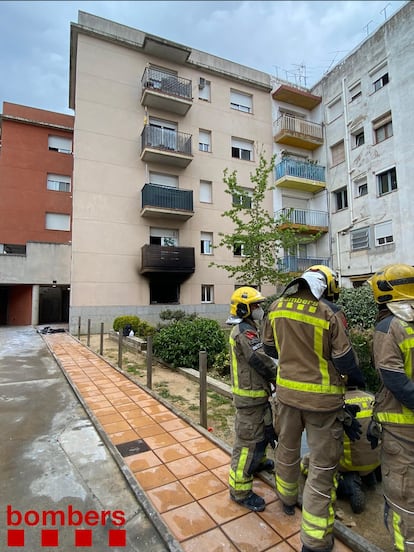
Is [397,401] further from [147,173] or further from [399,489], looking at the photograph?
[147,173]

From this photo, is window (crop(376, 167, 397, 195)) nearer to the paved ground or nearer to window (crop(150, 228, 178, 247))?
window (crop(150, 228, 178, 247))

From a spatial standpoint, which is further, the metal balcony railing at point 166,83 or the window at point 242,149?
the window at point 242,149

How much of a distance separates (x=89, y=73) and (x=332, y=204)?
14262 millimetres

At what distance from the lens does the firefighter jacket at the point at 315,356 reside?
2078 mm

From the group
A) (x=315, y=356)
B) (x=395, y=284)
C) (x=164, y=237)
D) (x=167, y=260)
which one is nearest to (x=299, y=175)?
(x=164, y=237)

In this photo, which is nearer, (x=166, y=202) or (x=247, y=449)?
(x=247, y=449)

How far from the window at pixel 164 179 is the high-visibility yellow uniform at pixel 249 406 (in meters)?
14.8

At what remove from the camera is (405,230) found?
1349 cm

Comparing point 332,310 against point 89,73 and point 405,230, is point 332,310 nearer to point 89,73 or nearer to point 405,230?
point 405,230

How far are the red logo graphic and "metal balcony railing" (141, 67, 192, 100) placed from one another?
17.1 meters

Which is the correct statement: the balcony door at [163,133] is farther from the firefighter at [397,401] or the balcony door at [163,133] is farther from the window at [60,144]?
the firefighter at [397,401]

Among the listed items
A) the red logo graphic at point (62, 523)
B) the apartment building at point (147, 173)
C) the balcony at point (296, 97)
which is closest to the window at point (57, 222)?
the apartment building at point (147, 173)

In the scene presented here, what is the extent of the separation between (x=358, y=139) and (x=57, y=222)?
59.5 feet

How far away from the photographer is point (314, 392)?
2119 mm
